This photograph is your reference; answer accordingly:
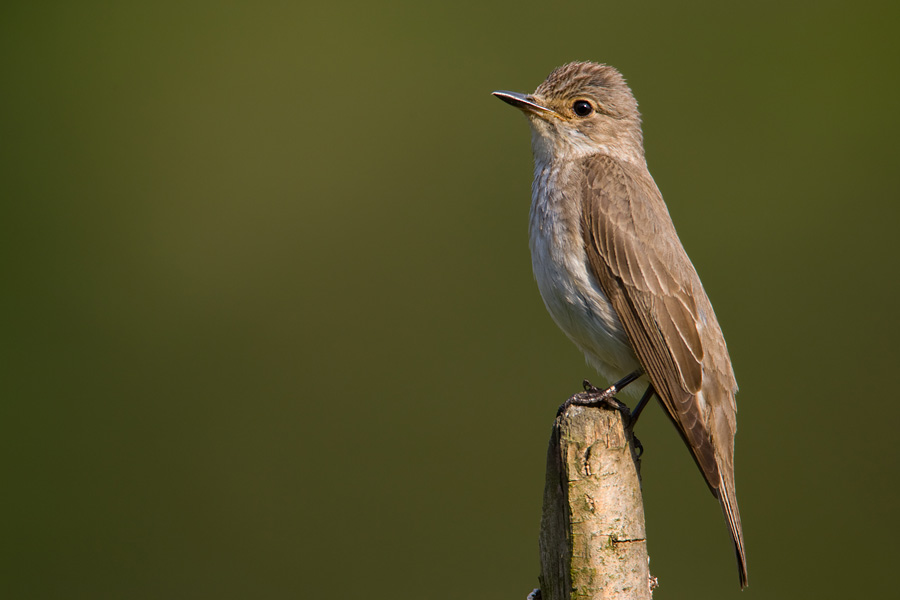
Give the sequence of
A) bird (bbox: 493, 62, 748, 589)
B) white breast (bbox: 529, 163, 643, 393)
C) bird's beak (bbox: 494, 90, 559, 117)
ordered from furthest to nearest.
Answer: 1. bird's beak (bbox: 494, 90, 559, 117)
2. white breast (bbox: 529, 163, 643, 393)
3. bird (bbox: 493, 62, 748, 589)

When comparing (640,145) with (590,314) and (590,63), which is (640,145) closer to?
(590,63)

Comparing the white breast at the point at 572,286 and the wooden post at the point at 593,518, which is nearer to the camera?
the wooden post at the point at 593,518

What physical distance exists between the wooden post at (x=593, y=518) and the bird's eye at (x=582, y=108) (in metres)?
2.29

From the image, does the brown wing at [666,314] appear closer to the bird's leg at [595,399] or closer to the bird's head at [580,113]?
the bird's leg at [595,399]

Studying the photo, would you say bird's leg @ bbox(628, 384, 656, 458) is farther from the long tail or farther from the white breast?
the long tail

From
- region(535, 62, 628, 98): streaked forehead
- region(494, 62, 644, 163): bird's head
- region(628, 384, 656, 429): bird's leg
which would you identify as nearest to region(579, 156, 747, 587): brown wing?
region(628, 384, 656, 429): bird's leg

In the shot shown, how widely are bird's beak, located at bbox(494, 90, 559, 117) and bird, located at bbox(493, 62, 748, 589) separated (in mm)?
447

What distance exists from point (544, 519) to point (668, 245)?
1.77 m

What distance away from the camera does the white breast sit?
4047 mm

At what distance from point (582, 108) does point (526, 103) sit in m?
0.34

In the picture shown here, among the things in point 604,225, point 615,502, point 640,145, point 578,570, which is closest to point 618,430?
point 615,502

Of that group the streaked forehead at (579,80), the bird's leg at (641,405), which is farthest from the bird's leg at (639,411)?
the streaked forehead at (579,80)

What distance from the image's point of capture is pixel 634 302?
4031 millimetres

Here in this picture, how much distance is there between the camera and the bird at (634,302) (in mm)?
3916
